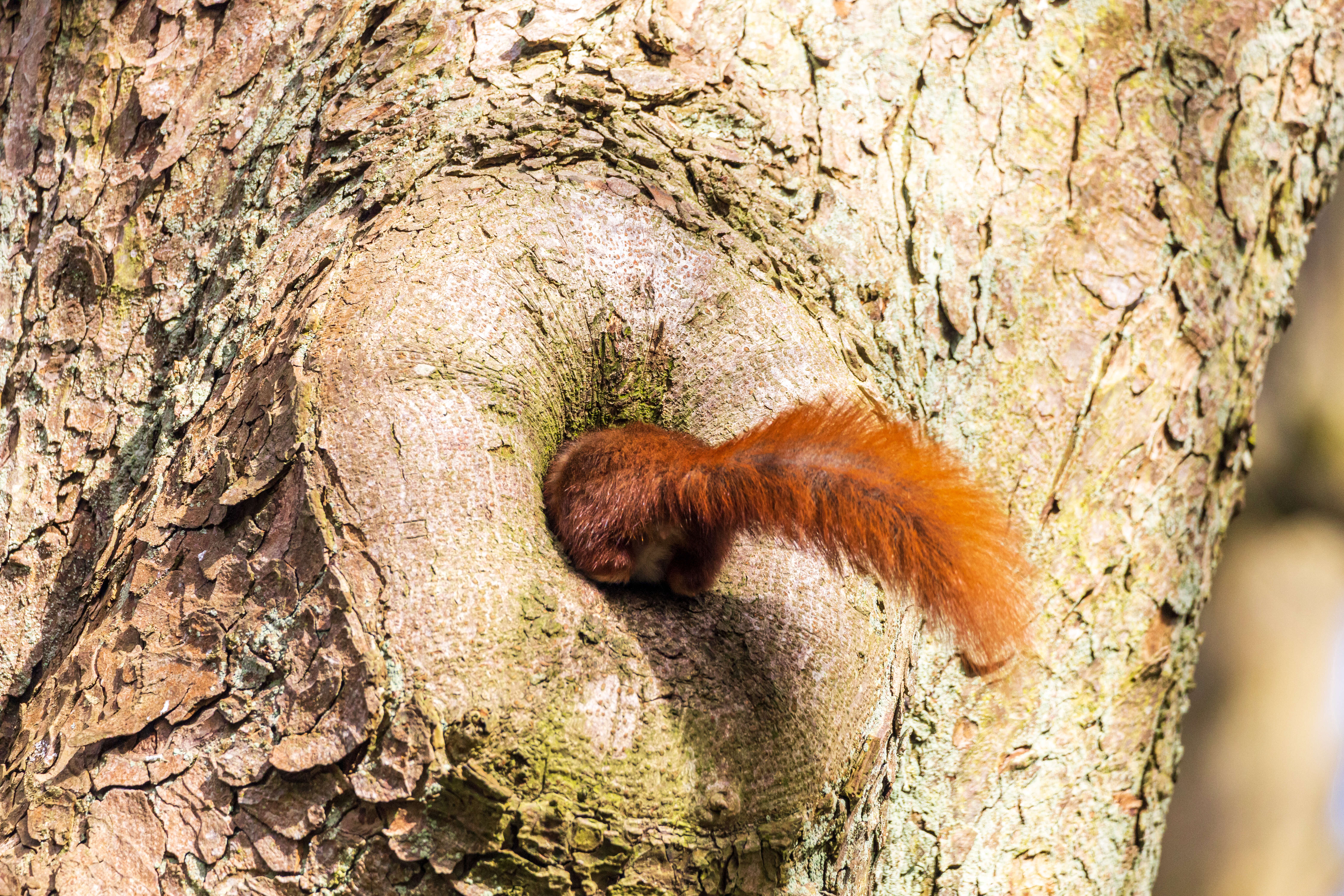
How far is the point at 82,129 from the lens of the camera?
150 cm

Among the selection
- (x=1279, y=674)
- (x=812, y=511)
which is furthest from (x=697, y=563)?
(x=1279, y=674)

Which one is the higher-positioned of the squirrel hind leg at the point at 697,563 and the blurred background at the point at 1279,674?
the blurred background at the point at 1279,674

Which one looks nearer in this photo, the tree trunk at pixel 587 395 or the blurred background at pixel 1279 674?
the tree trunk at pixel 587 395

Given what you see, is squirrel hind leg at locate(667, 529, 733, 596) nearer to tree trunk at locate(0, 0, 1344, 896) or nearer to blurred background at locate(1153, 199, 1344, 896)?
tree trunk at locate(0, 0, 1344, 896)

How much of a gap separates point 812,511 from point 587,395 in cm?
35

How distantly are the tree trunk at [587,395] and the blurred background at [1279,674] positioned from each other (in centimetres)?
114

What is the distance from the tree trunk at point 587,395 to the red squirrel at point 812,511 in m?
0.05

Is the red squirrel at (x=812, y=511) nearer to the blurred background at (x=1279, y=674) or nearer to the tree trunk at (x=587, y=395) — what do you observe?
the tree trunk at (x=587, y=395)

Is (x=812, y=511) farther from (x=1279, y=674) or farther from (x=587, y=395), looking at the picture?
(x=1279, y=674)

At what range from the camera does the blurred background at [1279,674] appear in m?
2.75

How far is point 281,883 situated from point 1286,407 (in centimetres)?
280

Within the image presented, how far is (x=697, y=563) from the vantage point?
106 centimetres

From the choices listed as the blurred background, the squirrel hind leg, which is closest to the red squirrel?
the squirrel hind leg

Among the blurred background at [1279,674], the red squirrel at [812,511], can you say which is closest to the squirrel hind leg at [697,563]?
the red squirrel at [812,511]
